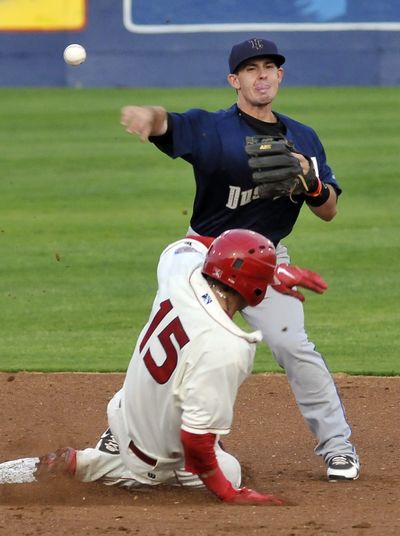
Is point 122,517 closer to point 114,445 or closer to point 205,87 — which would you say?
point 114,445

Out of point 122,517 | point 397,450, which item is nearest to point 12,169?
point 397,450

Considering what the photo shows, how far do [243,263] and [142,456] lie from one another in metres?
0.98

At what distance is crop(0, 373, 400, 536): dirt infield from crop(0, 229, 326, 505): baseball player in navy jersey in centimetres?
18

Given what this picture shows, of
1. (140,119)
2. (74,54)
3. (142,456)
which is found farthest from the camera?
(74,54)

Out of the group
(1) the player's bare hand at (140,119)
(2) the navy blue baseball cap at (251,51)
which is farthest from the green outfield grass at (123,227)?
(1) the player's bare hand at (140,119)

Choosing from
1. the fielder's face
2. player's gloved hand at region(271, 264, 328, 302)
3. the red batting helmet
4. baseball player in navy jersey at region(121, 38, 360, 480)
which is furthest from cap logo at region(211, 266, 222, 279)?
the fielder's face

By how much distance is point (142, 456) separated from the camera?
16.5 ft

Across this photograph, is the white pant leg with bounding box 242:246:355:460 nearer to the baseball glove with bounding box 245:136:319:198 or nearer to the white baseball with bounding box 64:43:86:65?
the baseball glove with bounding box 245:136:319:198

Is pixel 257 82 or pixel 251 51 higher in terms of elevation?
pixel 251 51

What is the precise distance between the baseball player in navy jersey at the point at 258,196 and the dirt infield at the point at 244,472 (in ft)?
1.02

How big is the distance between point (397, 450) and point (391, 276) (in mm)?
4470

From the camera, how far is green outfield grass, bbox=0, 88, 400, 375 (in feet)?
28.2

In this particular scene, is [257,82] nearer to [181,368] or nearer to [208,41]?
[181,368]

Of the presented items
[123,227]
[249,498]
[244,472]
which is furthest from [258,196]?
[123,227]
